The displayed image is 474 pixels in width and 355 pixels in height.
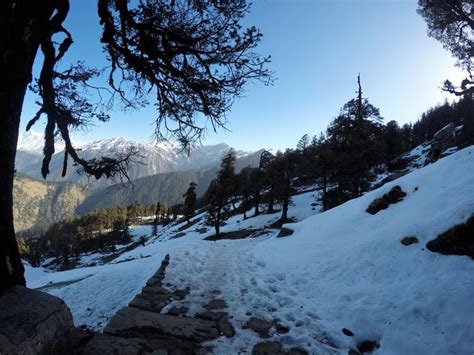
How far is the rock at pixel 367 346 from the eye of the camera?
17.2 feet

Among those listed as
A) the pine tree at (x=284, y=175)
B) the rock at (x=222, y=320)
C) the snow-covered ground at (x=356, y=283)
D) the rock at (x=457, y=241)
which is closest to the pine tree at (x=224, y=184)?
the pine tree at (x=284, y=175)

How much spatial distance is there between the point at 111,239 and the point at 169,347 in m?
109

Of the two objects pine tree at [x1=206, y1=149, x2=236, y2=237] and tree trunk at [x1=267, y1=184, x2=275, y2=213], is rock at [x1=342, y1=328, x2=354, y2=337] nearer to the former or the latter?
pine tree at [x1=206, y1=149, x2=236, y2=237]

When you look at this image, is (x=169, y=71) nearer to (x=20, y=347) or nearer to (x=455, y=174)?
(x=20, y=347)

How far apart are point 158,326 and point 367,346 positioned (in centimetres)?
382

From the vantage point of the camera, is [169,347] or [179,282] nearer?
[169,347]

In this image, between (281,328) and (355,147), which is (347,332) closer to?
(281,328)

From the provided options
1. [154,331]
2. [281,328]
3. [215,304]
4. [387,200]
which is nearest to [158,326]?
[154,331]

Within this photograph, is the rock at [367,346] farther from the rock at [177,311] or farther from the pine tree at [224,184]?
the pine tree at [224,184]

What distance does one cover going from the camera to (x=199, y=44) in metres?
6.25

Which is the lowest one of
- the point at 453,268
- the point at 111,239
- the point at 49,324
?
the point at 111,239

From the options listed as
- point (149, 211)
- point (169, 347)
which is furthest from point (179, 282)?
point (149, 211)

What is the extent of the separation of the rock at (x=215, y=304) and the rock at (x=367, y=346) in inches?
116

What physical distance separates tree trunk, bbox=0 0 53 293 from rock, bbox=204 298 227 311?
3.88m
